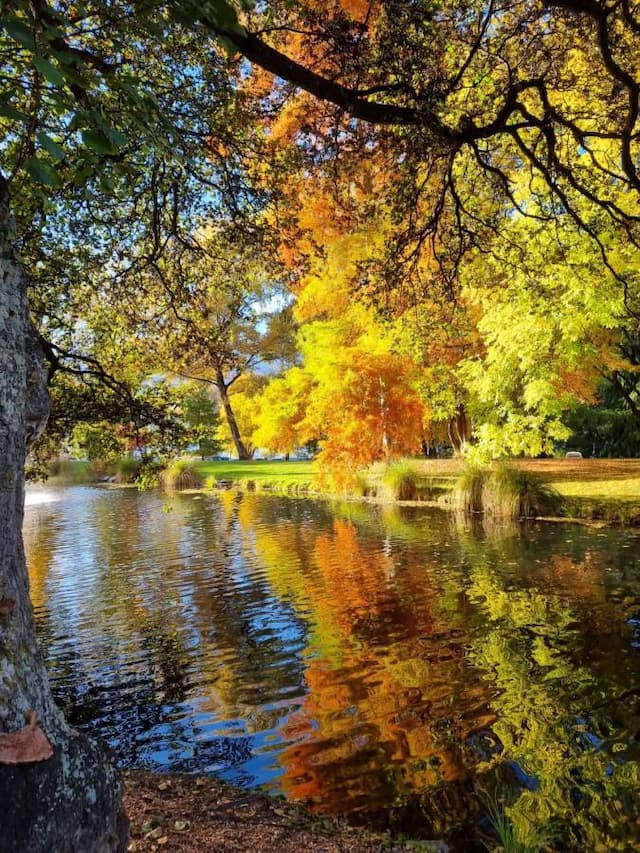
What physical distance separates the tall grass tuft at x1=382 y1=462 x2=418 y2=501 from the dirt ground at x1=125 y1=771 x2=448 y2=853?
55.6ft

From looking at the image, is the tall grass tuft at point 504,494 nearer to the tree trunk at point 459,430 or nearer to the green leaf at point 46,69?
the tree trunk at point 459,430

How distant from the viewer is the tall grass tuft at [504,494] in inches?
646

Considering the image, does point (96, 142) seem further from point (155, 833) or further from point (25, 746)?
point (155, 833)

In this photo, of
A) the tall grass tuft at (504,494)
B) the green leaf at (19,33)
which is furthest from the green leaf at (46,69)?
the tall grass tuft at (504,494)

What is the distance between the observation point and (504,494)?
16875mm

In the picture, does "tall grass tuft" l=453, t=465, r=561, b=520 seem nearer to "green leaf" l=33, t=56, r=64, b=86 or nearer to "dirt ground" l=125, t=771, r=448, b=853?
"dirt ground" l=125, t=771, r=448, b=853

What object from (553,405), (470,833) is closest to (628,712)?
(470,833)

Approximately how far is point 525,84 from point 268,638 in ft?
23.1

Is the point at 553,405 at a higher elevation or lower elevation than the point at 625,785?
higher

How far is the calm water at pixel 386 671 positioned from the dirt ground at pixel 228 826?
465 mm

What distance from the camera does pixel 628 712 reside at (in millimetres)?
5434

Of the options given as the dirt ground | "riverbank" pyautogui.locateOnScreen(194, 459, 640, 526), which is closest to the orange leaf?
the dirt ground

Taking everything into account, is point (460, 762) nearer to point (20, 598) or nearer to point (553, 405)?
point (20, 598)

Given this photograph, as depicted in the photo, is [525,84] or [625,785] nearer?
[625,785]
